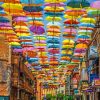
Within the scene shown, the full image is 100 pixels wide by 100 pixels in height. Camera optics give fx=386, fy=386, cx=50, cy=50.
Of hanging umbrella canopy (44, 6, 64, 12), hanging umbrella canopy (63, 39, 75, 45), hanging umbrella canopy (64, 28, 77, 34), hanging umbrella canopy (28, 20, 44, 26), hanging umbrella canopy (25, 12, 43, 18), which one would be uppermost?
hanging umbrella canopy (44, 6, 64, 12)

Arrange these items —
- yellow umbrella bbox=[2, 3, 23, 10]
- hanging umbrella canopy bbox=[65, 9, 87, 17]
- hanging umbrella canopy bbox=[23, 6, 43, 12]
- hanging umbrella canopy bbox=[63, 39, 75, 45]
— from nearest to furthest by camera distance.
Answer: yellow umbrella bbox=[2, 3, 23, 10] → hanging umbrella canopy bbox=[23, 6, 43, 12] → hanging umbrella canopy bbox=[65, 9, 87, 17] → hanging umbrella canopy bbox=[63, 39, 75, 45]

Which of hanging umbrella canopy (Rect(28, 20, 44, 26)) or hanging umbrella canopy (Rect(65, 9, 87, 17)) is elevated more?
hanging umbrella canopy (Rect(65, 9, 87, 17))

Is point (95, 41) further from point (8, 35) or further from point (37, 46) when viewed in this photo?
point (8, 35)

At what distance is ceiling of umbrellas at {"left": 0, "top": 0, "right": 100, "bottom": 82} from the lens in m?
19.1

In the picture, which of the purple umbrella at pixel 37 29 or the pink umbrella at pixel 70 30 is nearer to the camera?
the purple umbrella at pixel 37 29

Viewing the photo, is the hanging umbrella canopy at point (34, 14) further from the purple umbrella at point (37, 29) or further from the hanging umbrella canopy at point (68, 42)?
the hanging umbrella canopy at point (68, 42)

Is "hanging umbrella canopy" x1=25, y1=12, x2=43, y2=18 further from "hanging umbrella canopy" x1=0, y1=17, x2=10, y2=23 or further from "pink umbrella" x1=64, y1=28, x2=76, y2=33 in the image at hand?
"pink umbrella" x1=64, y1=28, x2=76, y2=33

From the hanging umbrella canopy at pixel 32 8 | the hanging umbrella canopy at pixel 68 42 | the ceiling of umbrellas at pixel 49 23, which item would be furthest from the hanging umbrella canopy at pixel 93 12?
the hanging umbrella canopy at pixel 68 42

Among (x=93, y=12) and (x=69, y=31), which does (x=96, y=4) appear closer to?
(x=93, y=12)

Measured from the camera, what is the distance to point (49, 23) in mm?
22250

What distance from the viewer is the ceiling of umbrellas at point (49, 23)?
19.1m

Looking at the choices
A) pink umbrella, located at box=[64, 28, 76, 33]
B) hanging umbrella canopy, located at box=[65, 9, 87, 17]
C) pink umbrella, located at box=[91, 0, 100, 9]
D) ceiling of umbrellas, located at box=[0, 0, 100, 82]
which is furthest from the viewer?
pink umbrella, located at box=[64, 28, 76, 33]

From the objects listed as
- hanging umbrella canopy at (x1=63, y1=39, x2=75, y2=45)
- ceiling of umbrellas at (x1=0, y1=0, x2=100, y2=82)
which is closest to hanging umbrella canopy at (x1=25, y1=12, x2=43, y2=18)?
ceiling of umbrellas at (x1=0, y1=0, x2=100, y2=82)

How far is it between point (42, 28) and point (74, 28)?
6.40ft
